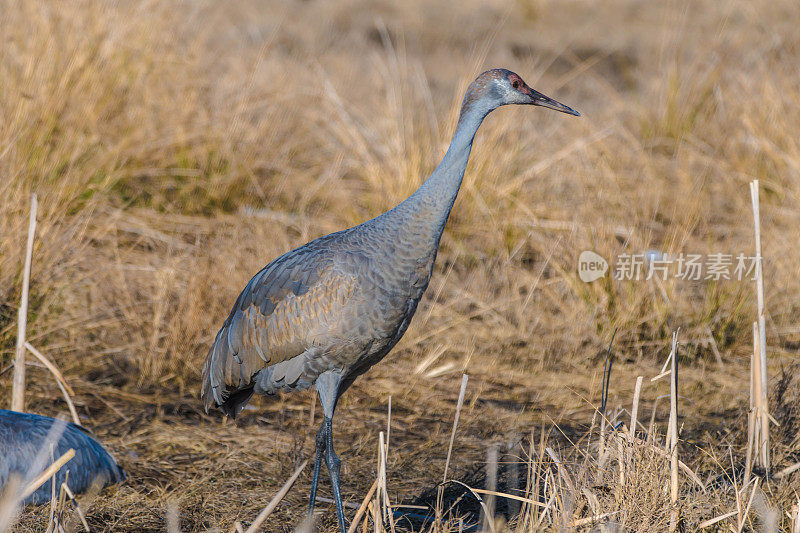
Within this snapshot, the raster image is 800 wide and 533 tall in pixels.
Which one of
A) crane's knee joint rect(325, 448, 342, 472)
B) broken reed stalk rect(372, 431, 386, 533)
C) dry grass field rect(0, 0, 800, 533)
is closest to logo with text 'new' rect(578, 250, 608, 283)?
dry grass field rect(0, 0, 800, 533)

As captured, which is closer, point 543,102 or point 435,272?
point 543,102

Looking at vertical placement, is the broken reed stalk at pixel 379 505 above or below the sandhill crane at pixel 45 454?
above

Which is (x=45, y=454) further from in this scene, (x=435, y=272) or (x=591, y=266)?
(x=435, y=272)

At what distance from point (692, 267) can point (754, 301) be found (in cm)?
49

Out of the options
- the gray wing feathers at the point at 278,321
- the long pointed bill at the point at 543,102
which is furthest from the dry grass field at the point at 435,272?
the long pointed bill at the point at 543,102

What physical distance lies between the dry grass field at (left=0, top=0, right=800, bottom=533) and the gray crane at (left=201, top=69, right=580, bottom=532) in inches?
19.9

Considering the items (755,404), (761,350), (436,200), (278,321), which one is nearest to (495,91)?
(436,200)

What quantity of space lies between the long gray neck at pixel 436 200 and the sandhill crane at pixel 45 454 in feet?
4.81

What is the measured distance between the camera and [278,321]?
147 inches

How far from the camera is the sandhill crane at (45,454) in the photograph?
3.61 meters

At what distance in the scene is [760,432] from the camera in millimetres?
3619

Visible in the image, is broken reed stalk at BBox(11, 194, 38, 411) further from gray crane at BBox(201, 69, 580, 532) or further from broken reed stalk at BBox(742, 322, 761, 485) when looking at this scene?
broken reed stalk at BBox(742, 322, 761, 485)

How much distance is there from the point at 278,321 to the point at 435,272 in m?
2.58

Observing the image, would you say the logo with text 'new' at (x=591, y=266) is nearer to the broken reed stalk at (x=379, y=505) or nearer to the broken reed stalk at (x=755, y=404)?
the broken reed stalk at (x=755, y=404)
